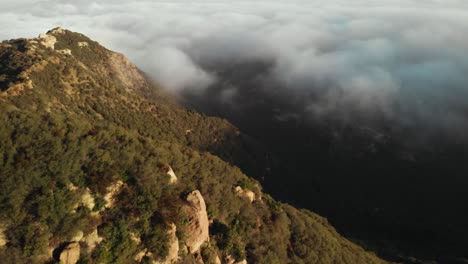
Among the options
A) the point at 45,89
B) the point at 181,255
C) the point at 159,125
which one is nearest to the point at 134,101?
the point at 159,125

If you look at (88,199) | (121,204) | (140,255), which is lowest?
(140,255)

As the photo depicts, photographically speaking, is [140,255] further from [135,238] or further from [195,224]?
[195,224]

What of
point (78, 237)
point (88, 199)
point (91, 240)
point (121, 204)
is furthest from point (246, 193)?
point (78, 237)

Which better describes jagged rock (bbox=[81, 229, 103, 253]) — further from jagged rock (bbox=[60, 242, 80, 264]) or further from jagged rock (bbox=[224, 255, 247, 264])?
jagged rock (bbox=[224, 255, 247, 264])

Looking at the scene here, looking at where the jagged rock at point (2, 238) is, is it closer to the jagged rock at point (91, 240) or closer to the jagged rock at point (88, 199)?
the jagged rock at point (91, 240)

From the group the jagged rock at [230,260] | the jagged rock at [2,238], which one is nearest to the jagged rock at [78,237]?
the jagged rock at [2,238]

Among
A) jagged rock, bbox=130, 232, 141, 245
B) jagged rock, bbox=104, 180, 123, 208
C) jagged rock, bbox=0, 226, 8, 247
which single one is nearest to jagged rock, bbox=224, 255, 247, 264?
jagged rock, bbox=130, 232, 141, 245
